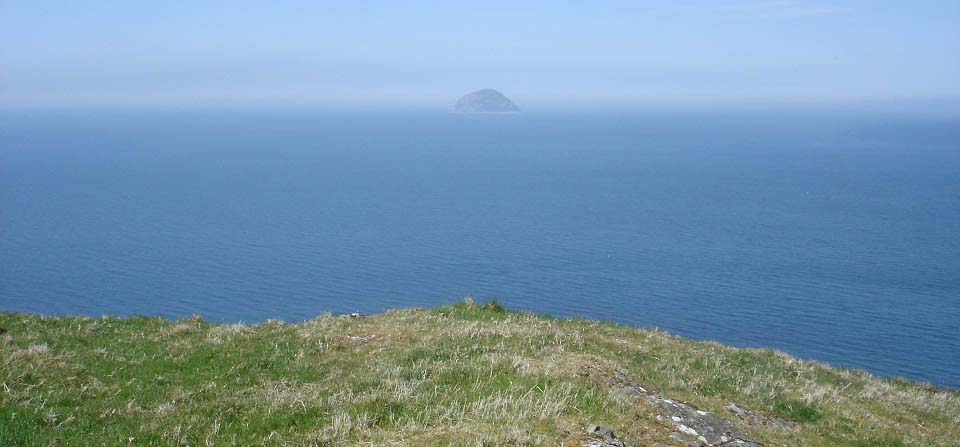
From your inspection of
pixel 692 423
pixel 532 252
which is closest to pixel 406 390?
pixel 692 423

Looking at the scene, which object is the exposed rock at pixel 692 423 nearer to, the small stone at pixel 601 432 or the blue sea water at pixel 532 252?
the small stone at pixel 601 432

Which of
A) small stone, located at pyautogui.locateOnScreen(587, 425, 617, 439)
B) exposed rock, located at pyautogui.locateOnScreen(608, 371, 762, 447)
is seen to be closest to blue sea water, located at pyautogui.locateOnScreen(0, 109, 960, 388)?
exposed rock, located at pyautogui.locateOnScreen(608, 371, 762, 447)

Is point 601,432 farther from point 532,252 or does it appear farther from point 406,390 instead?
point 532,252

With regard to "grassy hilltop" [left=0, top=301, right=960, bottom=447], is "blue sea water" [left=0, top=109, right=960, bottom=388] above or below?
below

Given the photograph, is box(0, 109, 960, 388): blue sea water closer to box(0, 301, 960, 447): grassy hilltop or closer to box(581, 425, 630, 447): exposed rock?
box(0, 301, 960, 447): grassy hilltop

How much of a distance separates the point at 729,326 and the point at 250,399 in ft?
220

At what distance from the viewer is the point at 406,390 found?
1295cm

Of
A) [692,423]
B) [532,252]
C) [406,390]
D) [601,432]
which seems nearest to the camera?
[601,432]

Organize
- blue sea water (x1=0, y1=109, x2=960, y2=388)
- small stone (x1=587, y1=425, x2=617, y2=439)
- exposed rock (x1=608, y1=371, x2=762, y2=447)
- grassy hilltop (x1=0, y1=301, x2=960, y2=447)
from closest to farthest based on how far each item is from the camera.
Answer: small stone (x1=587, y1=425, x2=617, y2=439), grassy hilltop (x1=0, y1=301, x2=960, y2=447), exposed rock (x1=608, y1=371, x2=762, y2=447), blue sea water (x1=0, y1=109, x2=960, y2=388)

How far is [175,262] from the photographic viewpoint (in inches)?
3804

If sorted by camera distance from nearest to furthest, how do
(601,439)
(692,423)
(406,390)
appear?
(601,439)
(692,423)
(406,390)

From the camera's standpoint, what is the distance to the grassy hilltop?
11312 mm

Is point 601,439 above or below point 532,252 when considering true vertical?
above

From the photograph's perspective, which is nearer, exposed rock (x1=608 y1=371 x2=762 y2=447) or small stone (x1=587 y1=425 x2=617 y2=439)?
small stone (x1=587 y1=425 x2=617 y2=439)
